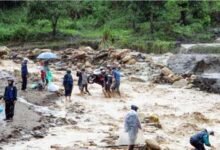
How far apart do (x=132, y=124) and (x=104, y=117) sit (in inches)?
232

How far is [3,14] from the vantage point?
56250 mm

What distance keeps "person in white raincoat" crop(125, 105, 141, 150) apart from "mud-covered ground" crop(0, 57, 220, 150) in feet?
4.48

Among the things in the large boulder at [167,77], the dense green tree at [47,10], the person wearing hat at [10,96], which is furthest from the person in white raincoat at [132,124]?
the dense green tree at [47,10]

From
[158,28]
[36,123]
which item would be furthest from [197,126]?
[158,28]

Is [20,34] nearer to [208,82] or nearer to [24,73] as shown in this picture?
[208,82]

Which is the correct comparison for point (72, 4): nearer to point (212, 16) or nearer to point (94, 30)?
point (94, 30)

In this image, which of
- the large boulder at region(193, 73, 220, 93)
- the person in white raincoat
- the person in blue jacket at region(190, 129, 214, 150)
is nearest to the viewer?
the person in blue jacket at region(190, 129, 214, 150)

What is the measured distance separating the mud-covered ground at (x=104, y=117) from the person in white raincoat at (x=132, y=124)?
1365 millimetres

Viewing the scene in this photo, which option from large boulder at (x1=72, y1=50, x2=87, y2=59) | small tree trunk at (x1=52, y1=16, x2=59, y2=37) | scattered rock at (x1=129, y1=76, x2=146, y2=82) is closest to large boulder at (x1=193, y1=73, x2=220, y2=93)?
scattered rock at (x1=129, y1=76, x2=146, y2=82)

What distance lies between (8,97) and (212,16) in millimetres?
37567

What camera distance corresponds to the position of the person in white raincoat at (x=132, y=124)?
14609 mm

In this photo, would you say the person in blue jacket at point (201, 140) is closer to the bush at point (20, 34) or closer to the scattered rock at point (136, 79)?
the scattered rock at point (136, 79)

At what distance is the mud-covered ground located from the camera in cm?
1656

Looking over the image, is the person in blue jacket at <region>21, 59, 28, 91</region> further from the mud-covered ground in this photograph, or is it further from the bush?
the bush
